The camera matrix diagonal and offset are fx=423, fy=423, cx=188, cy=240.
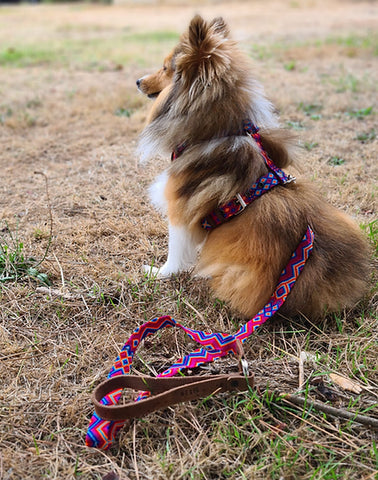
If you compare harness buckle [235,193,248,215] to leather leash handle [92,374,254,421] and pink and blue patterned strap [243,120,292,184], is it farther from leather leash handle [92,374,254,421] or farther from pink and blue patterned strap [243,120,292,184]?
leather leash handle [92,374,254,421]

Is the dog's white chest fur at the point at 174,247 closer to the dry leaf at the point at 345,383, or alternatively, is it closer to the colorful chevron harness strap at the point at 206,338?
the colorful chevron harness strap at the point at 206,338

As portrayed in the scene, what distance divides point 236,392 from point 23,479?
2.73ft

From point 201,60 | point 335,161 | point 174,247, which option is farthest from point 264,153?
point 335,161

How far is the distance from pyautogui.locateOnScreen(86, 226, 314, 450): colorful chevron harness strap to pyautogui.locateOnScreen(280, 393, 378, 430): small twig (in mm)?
301

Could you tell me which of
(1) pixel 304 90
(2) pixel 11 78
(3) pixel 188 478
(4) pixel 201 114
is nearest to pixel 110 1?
(2) pixel 11 78

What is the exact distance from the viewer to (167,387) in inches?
66.6

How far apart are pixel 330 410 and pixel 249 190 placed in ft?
3.42

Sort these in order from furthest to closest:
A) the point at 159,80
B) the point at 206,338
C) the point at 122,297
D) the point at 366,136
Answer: the point at 366,136 → the point at 159,80 → the point at 122,297 → the point at 206,338

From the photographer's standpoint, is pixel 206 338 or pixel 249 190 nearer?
pixel 206 338

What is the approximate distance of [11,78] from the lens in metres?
6.57

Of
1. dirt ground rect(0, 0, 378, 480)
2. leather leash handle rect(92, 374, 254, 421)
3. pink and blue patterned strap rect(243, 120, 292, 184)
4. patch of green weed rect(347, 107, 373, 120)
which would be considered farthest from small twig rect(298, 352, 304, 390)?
patch of green weed rect(347, 107, 373, 120)

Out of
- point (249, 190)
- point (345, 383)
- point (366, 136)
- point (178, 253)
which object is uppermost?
point (249, 190)

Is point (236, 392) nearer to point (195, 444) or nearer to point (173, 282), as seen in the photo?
point (195, 444)

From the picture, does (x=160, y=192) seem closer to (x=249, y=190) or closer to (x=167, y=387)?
(x=249, y=190)
